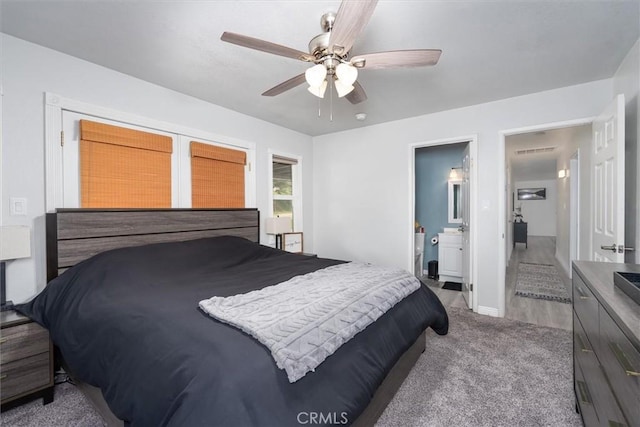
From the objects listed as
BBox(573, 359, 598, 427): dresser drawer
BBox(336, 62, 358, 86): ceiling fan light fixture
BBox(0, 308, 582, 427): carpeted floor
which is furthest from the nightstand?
BBox(573, 359, 598, 427): dresser drawer

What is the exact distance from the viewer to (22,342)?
1721mm

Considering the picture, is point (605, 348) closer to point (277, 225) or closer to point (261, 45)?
point (261, 45)

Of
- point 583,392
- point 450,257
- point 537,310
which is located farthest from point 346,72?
point 450,257

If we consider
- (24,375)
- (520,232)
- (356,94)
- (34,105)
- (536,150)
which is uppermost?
(536,150)

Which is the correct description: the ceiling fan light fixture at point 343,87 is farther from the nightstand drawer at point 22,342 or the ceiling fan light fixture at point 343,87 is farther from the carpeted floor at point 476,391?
the nightstand drawer at point 22,342

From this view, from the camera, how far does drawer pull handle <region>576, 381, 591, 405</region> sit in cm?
135

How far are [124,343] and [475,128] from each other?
12.3 feet

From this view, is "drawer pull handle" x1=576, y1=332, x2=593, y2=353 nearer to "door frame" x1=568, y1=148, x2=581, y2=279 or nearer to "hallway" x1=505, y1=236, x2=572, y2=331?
"hallway" x1=505, y1=236, x2=572, y2=331

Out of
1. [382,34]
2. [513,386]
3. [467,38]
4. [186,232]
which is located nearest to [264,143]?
[186,232]

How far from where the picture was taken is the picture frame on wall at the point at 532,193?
409 inches

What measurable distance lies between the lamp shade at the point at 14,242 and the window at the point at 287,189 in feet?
Result: 8.59

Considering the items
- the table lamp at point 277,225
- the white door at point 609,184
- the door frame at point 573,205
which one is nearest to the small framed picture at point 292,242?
the table lamp at point 277,225

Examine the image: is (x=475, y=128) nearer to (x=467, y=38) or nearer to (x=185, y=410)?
(x=467, y=38)

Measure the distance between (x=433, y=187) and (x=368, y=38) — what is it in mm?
3719
